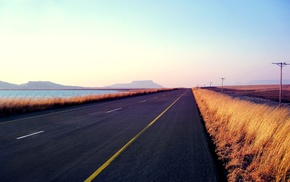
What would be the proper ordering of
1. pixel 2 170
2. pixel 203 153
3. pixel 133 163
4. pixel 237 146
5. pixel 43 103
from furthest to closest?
pixel 43 103 → pixel 237 146 → pixel 203 153 → pixel 133 163 → pixel 2 170

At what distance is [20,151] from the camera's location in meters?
7.59

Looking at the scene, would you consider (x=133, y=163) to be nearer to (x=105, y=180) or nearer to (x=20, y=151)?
(x=105, y=180)

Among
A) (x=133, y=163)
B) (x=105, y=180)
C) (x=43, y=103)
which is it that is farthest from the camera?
(x=43, y=103)

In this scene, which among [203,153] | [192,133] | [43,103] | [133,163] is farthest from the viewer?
[43,103]

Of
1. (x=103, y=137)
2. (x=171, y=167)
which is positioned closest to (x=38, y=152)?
(x=103, y=137)

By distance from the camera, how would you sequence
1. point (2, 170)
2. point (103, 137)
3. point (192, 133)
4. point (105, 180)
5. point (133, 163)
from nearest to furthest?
point (105, 180)
point (2, 170)
point (133, 163)
point (103, 137)
point (192, 133)

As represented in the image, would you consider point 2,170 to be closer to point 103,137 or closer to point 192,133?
point 103,137

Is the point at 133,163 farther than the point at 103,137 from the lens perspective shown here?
No

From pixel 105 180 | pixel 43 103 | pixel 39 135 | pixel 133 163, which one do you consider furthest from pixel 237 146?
pixel 43 103

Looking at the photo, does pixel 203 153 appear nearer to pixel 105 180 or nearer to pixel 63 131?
pixel 105 180

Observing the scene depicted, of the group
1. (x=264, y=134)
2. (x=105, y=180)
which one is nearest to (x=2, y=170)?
(x=105, y=180)

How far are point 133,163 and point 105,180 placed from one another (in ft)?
4.13

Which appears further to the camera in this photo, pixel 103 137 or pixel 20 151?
pixel 103 137

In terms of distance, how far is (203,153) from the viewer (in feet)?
24.1
